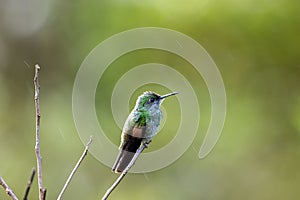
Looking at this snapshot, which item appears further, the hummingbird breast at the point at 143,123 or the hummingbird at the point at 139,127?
the hummingbird breast at the point at 143,123

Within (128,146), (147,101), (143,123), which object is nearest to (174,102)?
(147,101)

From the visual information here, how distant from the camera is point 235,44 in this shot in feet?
21.7

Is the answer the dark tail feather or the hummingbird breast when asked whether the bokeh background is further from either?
the dark tail feather

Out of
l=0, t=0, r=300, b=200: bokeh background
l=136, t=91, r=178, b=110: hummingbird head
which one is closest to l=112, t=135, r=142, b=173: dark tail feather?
l=136, t=91, r=178, b=110: hummingbird head

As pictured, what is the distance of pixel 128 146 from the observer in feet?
7.27

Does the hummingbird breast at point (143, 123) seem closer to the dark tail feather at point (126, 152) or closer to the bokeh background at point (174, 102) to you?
the dark tail feather at point (126, 152)

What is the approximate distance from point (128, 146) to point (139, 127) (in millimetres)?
215

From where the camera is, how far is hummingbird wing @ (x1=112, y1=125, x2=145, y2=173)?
209 cm

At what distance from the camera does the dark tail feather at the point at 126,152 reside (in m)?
2.08

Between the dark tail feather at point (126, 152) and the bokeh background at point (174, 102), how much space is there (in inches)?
166

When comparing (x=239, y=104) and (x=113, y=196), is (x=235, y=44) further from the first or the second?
(x=113, y=196)

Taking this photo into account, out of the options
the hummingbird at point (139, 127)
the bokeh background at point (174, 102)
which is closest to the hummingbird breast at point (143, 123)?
the hummingbird at point (139, 127)

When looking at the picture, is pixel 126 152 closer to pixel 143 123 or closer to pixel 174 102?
pixel 143 123

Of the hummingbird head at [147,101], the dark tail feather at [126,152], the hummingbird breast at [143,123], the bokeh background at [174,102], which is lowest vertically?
the dark tail feather at [126,152]
